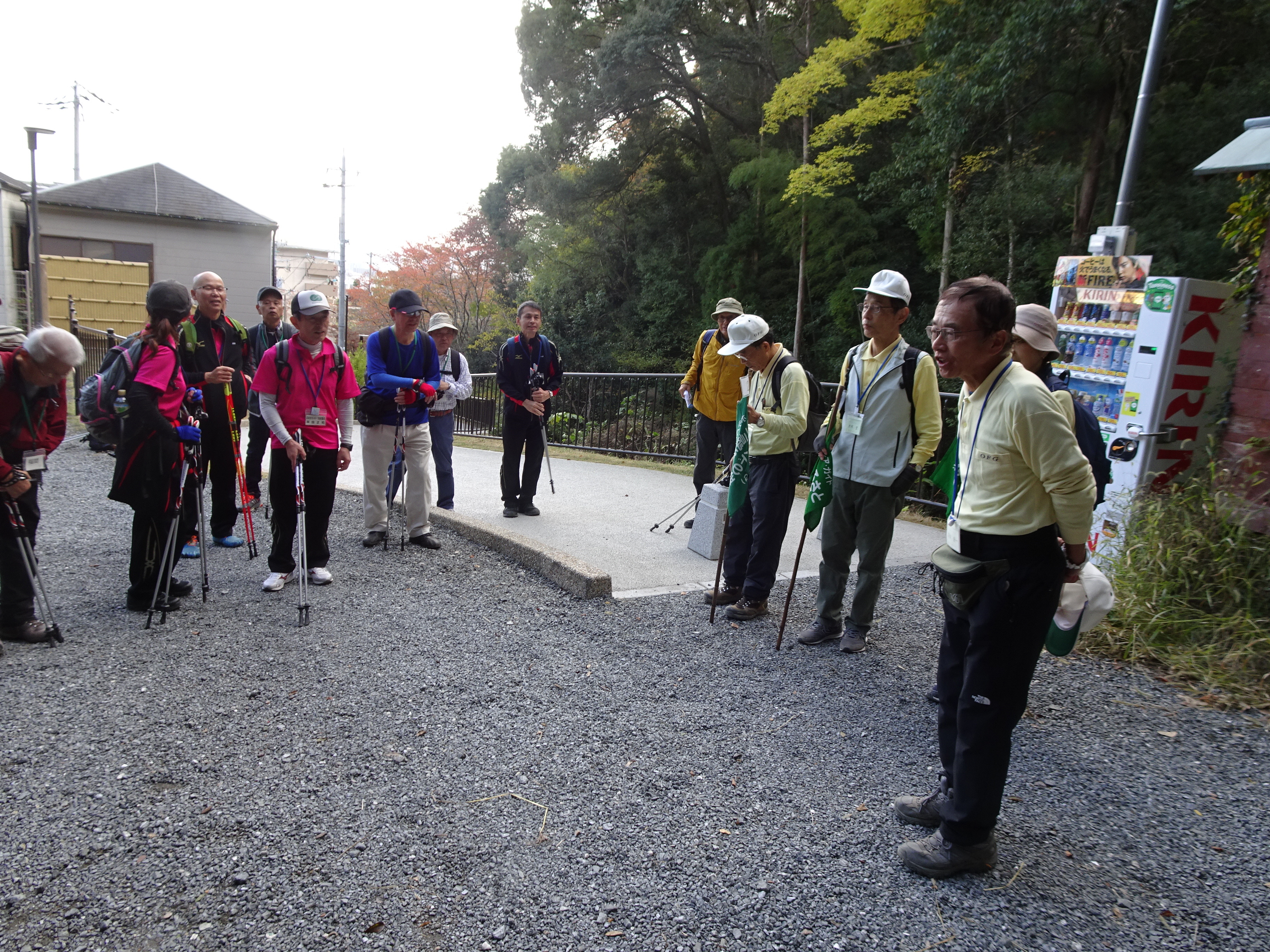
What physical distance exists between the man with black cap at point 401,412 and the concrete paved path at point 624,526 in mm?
276

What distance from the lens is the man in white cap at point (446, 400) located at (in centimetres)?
726

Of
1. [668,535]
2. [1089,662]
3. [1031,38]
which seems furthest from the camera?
[1031,38]

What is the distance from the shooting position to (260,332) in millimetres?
6594

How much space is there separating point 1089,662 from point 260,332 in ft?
21.5

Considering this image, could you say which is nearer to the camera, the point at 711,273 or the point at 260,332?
the point at 260,332

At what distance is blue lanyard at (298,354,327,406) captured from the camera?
5.11 m

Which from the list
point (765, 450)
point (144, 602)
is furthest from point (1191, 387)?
point (144, 602)

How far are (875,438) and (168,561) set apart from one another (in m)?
4.15

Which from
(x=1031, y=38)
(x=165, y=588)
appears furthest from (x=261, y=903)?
(x=1031, y=38)

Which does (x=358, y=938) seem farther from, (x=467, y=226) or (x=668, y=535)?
(x=467, y=226)

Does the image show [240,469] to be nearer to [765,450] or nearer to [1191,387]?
[765,450]

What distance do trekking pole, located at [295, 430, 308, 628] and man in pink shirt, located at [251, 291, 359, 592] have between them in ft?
0.13

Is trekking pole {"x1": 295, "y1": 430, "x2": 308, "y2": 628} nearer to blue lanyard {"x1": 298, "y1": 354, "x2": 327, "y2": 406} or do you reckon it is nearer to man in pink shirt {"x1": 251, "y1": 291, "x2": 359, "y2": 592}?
man in pink shirt {"x1": 251, "y1": 291, "x2": 359, "y2": 592}

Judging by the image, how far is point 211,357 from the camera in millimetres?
5668
